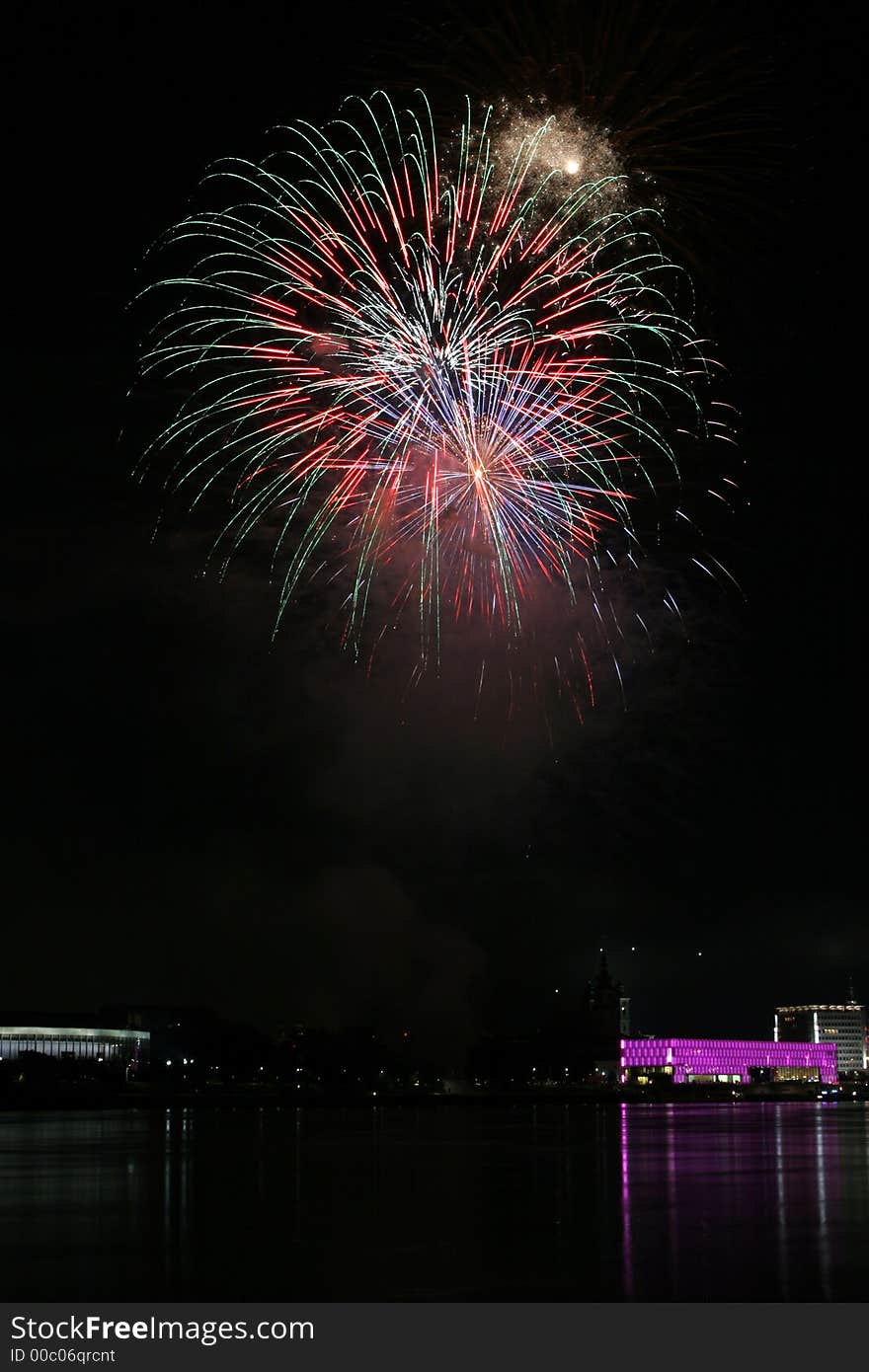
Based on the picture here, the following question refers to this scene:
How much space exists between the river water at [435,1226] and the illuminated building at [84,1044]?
109m

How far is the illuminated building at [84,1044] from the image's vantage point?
469 ft

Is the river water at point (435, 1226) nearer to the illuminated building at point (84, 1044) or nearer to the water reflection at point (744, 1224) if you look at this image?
the water reflection at point (744, 1224)

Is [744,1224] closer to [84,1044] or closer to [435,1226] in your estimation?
[435,1226]

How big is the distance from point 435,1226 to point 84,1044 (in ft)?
460

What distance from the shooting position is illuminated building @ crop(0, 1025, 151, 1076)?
143m

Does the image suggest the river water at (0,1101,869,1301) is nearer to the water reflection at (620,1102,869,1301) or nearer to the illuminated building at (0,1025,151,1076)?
the water reflection at (620,1102,869,1301)

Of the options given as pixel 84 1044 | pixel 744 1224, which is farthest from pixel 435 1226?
pixel 84 1044

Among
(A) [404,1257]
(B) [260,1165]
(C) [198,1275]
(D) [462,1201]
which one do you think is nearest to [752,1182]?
(D) [462,1201]
